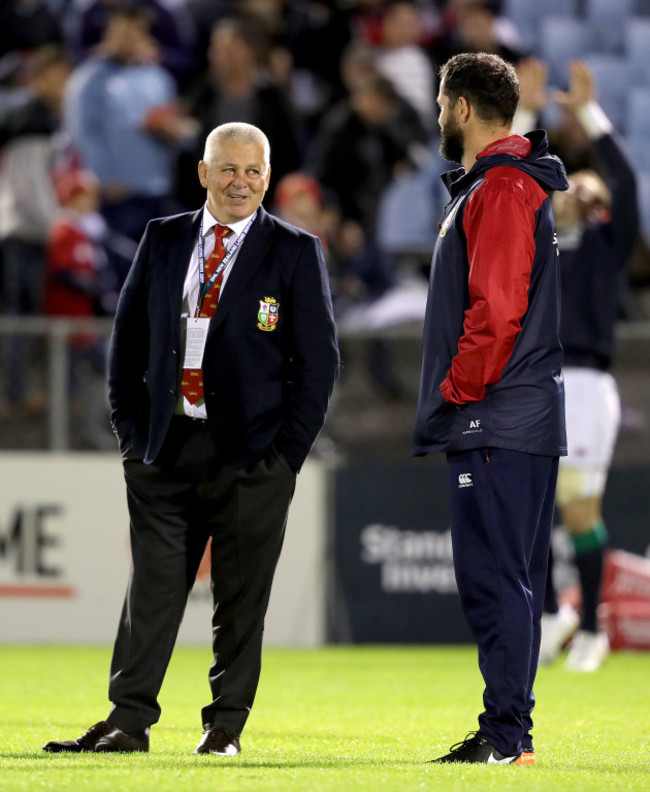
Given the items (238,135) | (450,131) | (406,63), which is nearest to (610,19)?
(406,63)

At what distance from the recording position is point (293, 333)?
17.9 feet

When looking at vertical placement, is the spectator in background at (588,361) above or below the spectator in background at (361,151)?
below

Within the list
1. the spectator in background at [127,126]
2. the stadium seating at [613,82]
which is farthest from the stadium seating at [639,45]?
the spectator in background at [127,126]

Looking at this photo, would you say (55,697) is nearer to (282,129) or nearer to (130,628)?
(130,628)

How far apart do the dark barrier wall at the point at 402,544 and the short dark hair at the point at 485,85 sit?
240 inches

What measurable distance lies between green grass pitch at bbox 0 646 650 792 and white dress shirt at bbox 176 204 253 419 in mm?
1177

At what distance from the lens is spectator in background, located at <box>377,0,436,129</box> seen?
14.5 meters

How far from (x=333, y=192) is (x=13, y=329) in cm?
393

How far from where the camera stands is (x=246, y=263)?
214 inches

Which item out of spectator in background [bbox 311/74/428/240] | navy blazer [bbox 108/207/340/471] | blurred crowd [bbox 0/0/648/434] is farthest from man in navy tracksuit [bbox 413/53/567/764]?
spectator in background [bbox 311/74/428/240]

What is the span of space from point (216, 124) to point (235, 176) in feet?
26.5

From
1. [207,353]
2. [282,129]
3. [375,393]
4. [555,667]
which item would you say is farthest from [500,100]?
[282,129]

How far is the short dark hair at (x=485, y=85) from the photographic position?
5238 millimetres

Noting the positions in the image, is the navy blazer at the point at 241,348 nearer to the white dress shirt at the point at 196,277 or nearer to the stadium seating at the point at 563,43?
the white dress shirt at the point at 196,277
